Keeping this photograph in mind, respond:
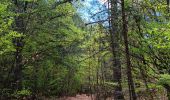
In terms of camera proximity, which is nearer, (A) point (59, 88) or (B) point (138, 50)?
(B) point (138, 50)

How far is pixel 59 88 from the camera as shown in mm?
29031

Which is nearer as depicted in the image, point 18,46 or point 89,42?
point 18,46

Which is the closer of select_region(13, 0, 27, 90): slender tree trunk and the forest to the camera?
the forest

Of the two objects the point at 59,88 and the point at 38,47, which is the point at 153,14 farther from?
the point at 59,88

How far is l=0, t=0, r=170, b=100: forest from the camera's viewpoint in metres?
11.7

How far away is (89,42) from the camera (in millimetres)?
26328

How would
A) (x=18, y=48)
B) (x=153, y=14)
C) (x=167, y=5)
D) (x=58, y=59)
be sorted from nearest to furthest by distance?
(x=167, y=5)
(x=153, y=14)
(x=18, y=48)
(x=58, y=59)

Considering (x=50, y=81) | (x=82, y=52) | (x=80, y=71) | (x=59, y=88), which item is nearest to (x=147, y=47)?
(x=50, y=81)

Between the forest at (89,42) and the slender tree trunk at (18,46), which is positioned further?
the slender tree trunk at (18,46)

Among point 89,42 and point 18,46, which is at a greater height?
point 89,42

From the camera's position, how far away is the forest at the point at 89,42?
38.3 feet

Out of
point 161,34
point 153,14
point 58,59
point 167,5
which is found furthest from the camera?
point 58,59

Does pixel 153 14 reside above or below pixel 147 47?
above

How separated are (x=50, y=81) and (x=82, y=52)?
11.7 metres
